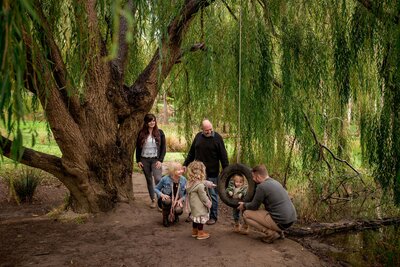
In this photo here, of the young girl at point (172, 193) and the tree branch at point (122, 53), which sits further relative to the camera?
the tree branch at point (122, 53)

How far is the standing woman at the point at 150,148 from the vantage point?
602 centimetres

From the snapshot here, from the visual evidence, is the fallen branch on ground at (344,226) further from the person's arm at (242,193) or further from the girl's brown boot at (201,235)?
the girl's brown boot at (201,235)

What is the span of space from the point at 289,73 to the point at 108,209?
9.86 feet

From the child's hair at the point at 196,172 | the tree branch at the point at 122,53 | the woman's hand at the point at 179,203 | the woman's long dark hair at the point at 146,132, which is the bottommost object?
the woman's hand at the point at 179,203

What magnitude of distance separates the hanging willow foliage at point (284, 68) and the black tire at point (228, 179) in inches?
45.3

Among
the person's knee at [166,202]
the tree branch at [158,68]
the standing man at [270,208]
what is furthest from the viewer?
the tree branch at [158,68]

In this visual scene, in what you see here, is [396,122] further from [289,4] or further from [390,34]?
[289,4]

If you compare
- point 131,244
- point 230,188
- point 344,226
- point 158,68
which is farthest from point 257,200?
point 158,68

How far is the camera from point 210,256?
4.41m

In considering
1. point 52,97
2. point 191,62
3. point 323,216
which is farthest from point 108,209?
point 323,216

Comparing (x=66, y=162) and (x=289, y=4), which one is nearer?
(x=66, y=162)

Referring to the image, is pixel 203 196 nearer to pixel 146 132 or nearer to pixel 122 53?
pixel 146 132

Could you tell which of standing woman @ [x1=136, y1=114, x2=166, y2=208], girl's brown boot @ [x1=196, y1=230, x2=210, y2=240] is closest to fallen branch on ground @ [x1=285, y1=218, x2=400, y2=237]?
girl's brown boot @ [x1=196, y1=230, x2=210, y2=240]

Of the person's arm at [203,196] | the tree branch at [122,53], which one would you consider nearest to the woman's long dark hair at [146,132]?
the tree branch at [122,53]
